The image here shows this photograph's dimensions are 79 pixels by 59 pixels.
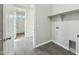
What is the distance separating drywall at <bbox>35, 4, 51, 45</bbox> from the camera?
4.26 metres

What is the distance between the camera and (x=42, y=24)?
4559 mm

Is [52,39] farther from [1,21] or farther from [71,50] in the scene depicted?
[1,21]

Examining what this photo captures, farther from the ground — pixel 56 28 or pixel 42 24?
pixel 42 24

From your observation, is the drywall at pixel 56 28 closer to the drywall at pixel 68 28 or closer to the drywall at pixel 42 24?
the drywall at pixel 68 28

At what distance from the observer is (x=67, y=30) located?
12.1 ft

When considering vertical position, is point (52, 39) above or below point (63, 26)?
below

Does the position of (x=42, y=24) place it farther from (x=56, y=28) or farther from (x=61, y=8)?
(x=61, y=8)

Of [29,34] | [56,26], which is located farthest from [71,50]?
[29,34]

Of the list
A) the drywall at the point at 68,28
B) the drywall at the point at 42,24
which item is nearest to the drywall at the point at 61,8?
the drywall at the point at 68,28

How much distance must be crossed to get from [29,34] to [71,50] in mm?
4446

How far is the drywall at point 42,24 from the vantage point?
4.26m

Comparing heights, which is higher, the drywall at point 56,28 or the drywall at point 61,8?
the drywall at point 61,8

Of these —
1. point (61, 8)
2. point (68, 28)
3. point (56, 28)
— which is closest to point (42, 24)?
point (56, 28)

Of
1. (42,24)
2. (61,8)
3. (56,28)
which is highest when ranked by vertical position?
(61,8)
